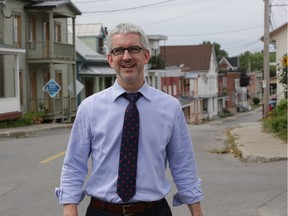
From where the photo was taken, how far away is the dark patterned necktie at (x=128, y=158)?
11.4 ft

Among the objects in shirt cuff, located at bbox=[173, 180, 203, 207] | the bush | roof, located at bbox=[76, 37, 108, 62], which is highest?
roof, located at bbox=[76, 37, 108, 62]

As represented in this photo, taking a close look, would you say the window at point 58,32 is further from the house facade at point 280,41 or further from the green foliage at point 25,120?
the house facade at point 280,41

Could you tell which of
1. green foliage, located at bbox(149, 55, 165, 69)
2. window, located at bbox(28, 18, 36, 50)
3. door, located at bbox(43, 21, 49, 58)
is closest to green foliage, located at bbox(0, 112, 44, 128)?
door, located at bbox(43, 21, 49, 58)

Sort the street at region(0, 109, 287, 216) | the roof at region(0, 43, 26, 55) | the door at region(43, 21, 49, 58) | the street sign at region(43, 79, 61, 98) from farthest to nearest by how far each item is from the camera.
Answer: the door at region(43, 21, 49, 58) < the street sign at region(43, 79, 61, 98) < the roof at region(0, 43, 26, 55) < the street at region(0, 109, 287, 216)

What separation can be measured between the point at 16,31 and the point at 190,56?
4015cm

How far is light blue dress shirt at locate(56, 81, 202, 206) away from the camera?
3555 millimetres

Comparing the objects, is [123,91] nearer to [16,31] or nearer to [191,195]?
[191,195]

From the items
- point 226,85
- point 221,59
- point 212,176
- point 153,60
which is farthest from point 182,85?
point 212,176

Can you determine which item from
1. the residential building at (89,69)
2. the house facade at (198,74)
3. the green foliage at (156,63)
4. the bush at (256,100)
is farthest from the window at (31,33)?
the bush at (256,100)

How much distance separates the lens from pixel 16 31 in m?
29.4

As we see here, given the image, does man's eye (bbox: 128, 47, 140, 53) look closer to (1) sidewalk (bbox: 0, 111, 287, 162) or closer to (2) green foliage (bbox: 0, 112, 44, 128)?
(1) sidewalk (bbox: 0, 111, 287, 162)

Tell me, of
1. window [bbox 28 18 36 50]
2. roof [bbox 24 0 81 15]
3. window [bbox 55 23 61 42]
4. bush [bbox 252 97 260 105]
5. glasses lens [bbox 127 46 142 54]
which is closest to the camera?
glasses lens [bbox 127 46 142 54]

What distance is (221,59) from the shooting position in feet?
332

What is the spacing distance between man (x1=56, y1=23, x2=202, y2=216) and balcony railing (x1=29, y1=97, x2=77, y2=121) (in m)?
26.7
